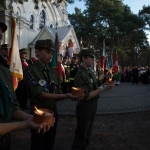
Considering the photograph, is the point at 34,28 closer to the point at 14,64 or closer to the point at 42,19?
the point at 42,19

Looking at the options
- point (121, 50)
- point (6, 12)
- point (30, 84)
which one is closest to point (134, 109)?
point (30, 84)

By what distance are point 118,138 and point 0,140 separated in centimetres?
363

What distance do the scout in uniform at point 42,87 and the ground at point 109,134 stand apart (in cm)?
159

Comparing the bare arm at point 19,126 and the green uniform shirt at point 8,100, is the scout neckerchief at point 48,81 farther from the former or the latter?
the bare arm at point 19,126

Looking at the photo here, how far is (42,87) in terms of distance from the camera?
261cm

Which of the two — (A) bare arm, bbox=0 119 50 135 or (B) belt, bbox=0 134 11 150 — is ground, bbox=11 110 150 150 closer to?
(B) belt, bbox=0 134 11 150

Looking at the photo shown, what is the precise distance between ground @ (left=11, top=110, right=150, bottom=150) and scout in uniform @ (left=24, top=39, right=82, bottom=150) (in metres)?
1.59

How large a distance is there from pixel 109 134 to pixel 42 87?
3.08 meters

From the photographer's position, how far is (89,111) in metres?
3.37

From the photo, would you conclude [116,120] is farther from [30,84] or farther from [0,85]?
[0,85]

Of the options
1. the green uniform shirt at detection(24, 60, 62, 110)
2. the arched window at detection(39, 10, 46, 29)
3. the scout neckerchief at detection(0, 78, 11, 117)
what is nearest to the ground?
the green uniform shirt at detection(24, 60, 62, 110)

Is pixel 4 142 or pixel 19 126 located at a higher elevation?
pixel 19 126

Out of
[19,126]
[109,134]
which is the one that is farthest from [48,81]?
Answer: [109,134]

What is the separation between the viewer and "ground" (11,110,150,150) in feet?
14.1
